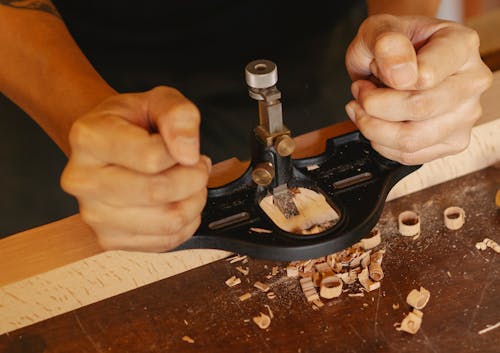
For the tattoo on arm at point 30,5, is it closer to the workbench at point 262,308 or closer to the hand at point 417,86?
the workbench at point 262,308

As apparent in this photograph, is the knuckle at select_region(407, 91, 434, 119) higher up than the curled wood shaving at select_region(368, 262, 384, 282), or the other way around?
the knuckle at select_region(407, 91, 434, 119)

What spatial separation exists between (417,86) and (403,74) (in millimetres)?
38

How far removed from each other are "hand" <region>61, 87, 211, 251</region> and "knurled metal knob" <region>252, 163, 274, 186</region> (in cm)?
13

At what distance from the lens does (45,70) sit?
1.23 metres

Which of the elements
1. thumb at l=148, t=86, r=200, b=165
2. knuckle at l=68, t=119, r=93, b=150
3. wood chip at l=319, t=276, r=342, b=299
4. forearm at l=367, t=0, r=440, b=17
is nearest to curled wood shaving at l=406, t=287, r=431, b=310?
wood chip at l=319, t=276, r=342, b=299

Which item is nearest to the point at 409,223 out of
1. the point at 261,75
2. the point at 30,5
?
the point at 261,75

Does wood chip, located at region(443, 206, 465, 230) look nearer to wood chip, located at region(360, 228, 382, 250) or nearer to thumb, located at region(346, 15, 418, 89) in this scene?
wood chip, located at region(360, 228, 382, 250)

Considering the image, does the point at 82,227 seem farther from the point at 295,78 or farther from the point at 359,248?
the point at 295,78

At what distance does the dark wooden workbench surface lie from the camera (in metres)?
1.03

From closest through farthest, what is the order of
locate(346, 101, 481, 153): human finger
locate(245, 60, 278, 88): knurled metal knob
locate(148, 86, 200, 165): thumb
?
locate(148, 86, 200, 165): thumb, locate(245, 60, 278, 88): knurled metal knob, locate(346, 101, 481, 153): human finger

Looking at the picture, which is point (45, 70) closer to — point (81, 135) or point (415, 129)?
point (81, 135)

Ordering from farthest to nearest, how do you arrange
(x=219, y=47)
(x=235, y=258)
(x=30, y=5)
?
1. (x=219, y=47)
2. (x=30, y=5)
3. (x=235, y=258)

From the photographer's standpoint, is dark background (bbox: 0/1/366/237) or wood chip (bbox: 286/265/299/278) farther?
dark background (bbox: 0/1/366/237)

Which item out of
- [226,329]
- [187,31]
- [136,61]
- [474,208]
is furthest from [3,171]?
[474,208]
